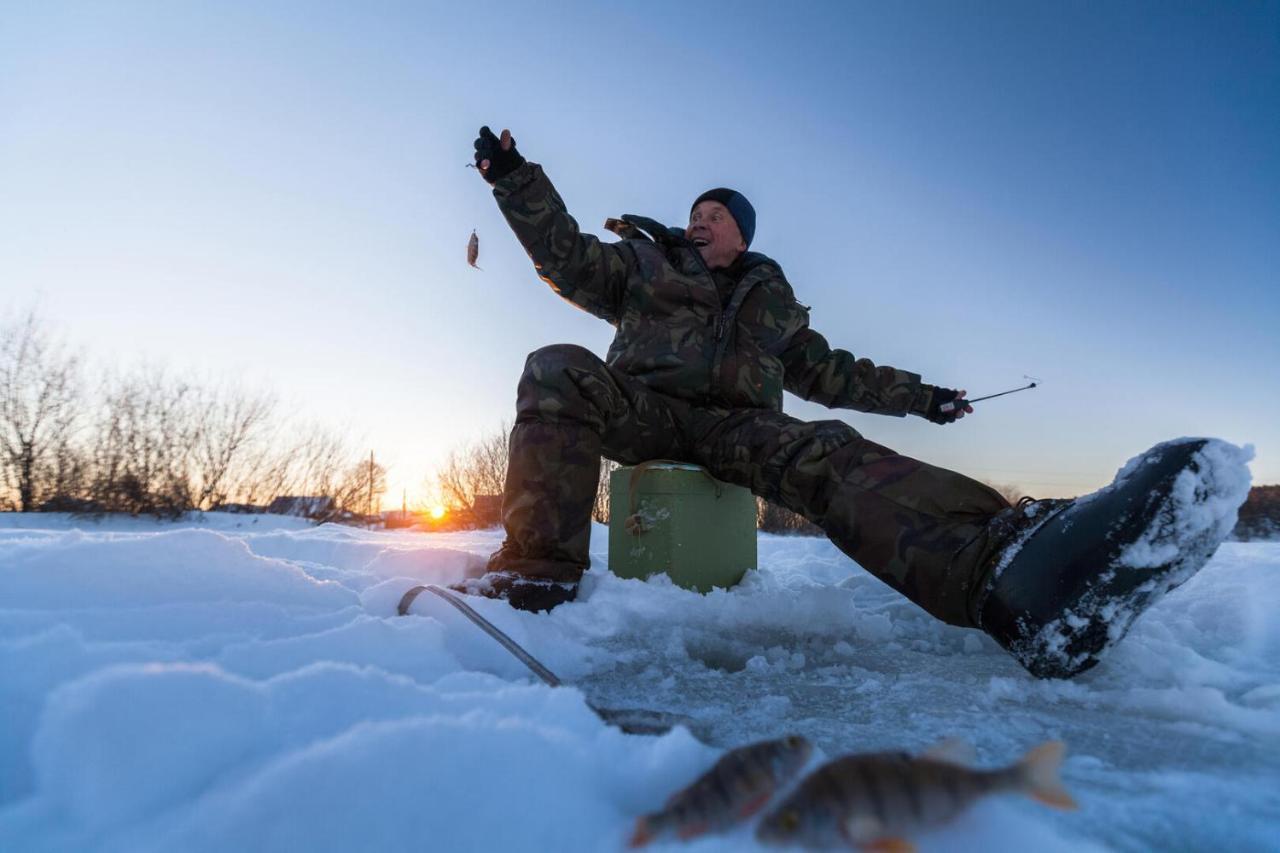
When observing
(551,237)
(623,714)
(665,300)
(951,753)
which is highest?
(551,237)

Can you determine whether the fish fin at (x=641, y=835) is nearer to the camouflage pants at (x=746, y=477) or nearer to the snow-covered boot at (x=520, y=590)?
the camouflage pants at (x=746, y=477)

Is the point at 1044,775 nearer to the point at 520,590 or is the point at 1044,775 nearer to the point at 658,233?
the point at 520,590

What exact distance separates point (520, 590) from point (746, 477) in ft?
2.84

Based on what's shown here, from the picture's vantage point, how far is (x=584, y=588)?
200cm

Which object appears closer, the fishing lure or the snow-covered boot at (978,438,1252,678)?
the snow-covered boot at (978,438,1252,678)

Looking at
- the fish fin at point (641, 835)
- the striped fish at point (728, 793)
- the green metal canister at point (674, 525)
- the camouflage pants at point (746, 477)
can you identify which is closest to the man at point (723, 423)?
the camouflage pants at point (746, 477)

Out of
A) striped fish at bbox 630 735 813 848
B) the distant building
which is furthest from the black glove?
the distant building

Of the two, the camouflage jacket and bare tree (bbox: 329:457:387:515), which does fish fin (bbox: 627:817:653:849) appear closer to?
the camouflage jacket

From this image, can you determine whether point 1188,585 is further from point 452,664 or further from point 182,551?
point 182,551

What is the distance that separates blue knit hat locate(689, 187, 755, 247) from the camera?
2998 millimetres

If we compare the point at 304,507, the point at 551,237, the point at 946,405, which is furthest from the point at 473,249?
the point at 304,507

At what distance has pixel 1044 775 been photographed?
0.58 meters

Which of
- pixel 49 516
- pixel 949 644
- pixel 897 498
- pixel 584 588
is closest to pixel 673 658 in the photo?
pixel 584 588

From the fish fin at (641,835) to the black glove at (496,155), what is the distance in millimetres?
2126
